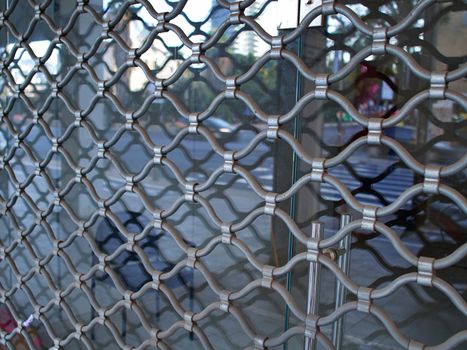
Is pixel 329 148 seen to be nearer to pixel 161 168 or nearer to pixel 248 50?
pixel 248 50

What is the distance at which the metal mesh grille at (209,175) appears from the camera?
100 centimetres

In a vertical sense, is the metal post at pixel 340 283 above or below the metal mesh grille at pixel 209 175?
below

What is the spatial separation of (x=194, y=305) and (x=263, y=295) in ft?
0.84

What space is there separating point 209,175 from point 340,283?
1.48 feet

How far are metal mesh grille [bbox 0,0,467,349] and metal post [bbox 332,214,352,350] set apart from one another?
0.03 meters

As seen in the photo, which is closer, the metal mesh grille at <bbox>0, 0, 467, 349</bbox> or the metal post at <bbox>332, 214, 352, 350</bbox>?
the metal mesh grille at <bbox>0, 0, 467, 349</bbox>

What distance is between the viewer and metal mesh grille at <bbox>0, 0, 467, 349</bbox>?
100 centimetres

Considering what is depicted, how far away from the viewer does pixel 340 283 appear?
115 centimetres

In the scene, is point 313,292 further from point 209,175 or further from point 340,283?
point 209,175

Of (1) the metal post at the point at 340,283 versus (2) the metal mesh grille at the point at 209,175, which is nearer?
(2) the metal mesh grille at the point at 209,175

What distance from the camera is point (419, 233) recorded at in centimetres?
106

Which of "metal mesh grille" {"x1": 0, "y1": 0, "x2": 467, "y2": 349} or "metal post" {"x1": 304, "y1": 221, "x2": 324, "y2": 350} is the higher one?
"metal mesh grille" {"x1": 0, "y1": 0, "x2": 467, "y2": 349}

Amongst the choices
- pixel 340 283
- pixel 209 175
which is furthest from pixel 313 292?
pixel 209 175

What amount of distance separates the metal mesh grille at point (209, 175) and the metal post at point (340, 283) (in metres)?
0.03
